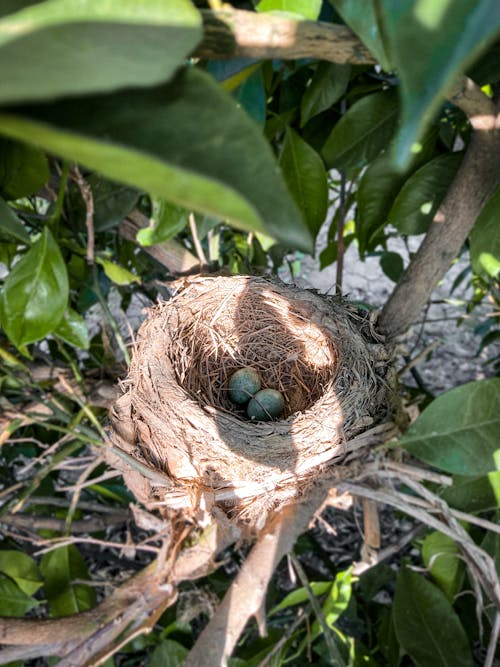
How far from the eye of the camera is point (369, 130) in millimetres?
731

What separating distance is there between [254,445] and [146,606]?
30 cm

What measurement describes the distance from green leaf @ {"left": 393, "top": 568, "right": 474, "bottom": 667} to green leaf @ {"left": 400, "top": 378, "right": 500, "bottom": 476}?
0.37 meters

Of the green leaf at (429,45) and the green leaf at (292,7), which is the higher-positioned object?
the green leaf at (429,45)

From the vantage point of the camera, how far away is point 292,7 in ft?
1.37

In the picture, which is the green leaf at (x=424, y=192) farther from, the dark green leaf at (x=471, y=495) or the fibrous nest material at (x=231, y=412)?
the dark green leaf at (x=471, y=495)

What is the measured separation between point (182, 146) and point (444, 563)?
963mm

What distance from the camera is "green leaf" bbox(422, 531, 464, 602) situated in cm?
96

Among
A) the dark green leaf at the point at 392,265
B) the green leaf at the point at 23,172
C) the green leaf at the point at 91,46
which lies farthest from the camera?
the dark green leaf at the point at 392,265

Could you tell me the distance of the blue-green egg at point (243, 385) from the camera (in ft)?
4.03

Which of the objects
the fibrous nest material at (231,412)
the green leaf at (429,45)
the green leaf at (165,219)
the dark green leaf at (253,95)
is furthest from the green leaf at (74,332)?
the green leaf at (429,45)

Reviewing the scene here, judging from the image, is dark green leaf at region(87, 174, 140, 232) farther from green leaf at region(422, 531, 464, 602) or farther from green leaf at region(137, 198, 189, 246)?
green leaf at region(422, 531, 464, 602)

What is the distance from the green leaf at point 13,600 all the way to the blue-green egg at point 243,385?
1.78 ft

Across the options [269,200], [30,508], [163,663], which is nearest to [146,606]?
[163,663]

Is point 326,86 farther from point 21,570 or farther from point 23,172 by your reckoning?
point 21,570
